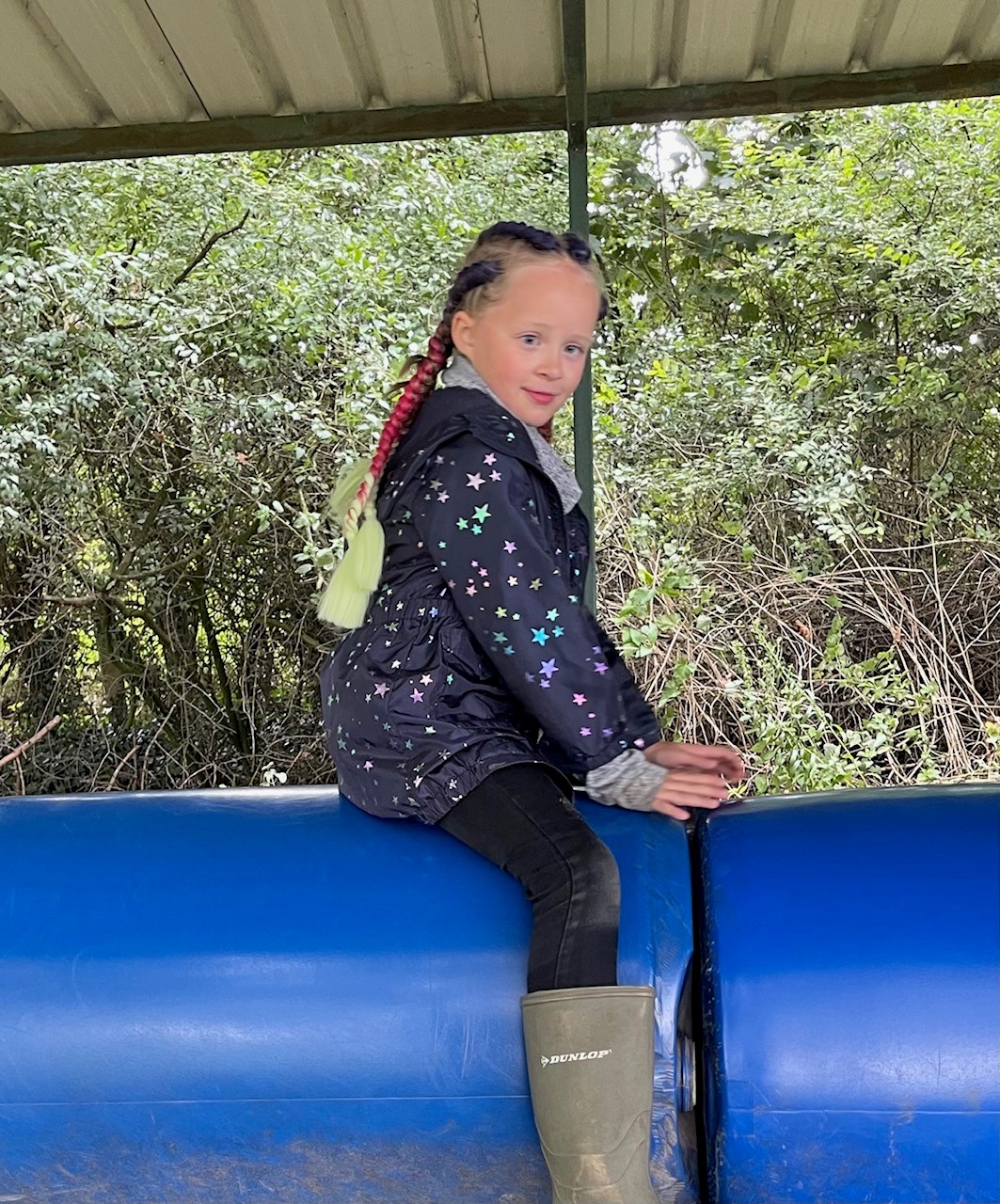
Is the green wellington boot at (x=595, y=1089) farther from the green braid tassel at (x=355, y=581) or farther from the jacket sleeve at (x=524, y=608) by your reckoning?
the green braid tassel at (x=355, y=581)

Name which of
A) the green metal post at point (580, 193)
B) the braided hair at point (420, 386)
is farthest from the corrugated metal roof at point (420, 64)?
the braided hair at point (420, 386)

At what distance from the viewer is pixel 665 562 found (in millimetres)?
5840

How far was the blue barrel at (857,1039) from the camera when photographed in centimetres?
166

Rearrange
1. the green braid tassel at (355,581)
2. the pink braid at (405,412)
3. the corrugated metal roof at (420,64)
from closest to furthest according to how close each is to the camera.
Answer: the green braid tassel at (355,581), the pink braid at (405,412), the corrugated metal roof at (420,64)

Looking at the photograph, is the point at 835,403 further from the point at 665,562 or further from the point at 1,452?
the point at 1,452

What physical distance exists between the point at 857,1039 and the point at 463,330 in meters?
1.32

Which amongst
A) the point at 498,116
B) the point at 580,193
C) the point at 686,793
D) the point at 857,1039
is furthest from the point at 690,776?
the point at 498,116

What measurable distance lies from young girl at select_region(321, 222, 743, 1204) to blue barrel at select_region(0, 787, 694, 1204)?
0.07m

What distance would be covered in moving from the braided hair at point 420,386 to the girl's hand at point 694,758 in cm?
52

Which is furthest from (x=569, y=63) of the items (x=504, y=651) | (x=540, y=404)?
(x=504, y=651)


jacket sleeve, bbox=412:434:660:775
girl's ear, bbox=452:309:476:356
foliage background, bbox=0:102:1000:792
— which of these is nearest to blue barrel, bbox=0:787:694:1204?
jacket sleeve, bbox=412:434:660:775

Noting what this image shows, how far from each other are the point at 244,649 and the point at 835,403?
298cm

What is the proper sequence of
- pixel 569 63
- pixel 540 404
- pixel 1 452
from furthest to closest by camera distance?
pixel 1 452
pixel 569 63
pixel 540 404

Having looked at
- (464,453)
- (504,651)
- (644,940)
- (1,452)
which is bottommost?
(644,940)
